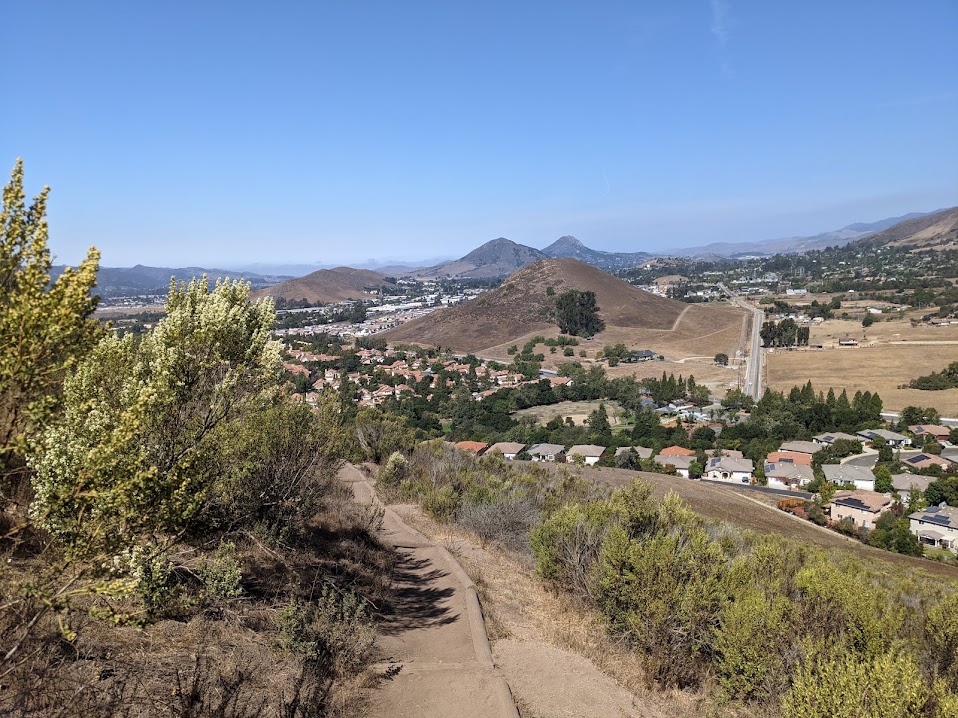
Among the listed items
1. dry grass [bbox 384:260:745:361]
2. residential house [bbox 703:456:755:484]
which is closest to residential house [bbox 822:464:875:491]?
residential house [bbox 703:456:755:484]

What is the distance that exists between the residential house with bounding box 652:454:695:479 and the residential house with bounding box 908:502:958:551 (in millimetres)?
13247

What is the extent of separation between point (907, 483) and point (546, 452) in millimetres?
22559

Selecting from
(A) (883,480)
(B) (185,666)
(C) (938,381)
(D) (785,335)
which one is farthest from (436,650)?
(D) (785,335)

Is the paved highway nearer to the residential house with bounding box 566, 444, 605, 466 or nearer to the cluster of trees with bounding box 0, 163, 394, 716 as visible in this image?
the residential house with bounding box 566, 444, 605, 466

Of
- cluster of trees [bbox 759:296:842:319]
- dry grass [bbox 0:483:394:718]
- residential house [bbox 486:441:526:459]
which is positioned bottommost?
residential house [bbox 486:441:526:459]

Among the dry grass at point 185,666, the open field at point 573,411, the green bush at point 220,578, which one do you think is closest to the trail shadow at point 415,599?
the dry grass at point 185,666

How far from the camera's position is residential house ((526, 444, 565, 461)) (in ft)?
136

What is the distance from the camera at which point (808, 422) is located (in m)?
48.0

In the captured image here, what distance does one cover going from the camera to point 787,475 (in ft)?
124

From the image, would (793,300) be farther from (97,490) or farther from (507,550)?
(97,490)

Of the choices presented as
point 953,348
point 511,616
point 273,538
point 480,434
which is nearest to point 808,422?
point 480,434

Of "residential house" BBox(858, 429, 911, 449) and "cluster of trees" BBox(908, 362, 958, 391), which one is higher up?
"cluster of trees" BBox(908, 362, 958, 391)

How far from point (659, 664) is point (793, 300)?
140587mm

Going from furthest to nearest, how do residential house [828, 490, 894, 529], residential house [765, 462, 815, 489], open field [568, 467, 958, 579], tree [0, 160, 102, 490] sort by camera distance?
residential house [765, 462, 815, 489] < residential house [828, 490, 894, 529] < open field [568, 467, 958, 579] < tree [0, 160, 102, 490]
